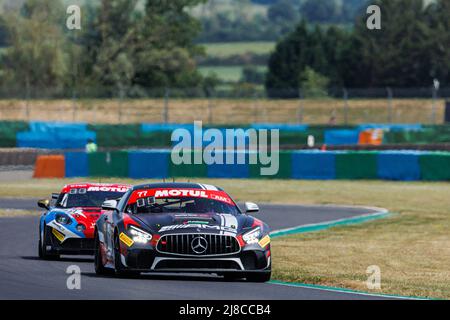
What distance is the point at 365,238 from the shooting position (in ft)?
73.3

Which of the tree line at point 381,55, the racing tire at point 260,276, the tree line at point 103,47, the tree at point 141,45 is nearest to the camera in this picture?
the racing tire at point 260,276

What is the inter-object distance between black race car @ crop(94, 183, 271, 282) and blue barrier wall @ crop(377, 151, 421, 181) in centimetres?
2475

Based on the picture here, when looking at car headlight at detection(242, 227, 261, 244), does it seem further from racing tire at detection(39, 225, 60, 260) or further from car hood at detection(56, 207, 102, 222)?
racing tire at detection(39, 225, 60, 260)

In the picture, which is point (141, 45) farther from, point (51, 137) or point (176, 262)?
point (176, 262)

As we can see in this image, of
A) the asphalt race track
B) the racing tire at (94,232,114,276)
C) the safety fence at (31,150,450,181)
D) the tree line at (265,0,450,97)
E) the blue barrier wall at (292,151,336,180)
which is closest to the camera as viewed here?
the asphalt race track

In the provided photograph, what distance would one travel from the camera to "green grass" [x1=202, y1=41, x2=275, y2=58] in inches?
7224

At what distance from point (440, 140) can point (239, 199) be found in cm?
2139

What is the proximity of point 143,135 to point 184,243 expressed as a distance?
40049 millimetres

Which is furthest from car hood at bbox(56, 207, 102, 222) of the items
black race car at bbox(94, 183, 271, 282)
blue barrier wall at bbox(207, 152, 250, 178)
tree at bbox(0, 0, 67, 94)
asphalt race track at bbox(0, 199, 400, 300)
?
tree at bbox(0, 0, 67, 94)

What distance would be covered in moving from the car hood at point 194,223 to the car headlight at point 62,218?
350cm

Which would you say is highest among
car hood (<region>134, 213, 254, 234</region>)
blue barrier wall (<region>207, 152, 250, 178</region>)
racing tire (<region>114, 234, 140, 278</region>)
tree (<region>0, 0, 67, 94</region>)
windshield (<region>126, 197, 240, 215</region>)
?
tree (<region>0, 0, 67, 94</region>)

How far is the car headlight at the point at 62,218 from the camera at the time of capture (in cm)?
1756

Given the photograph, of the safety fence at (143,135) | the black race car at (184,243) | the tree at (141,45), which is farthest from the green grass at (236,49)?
the black race car at (184,243)

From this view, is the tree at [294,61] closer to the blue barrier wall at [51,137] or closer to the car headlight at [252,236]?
the blue barrier wall at [51,137]
